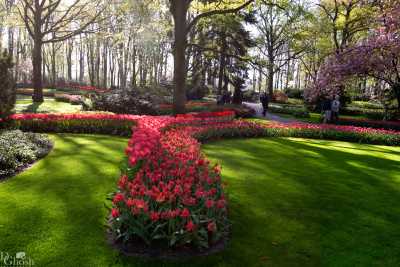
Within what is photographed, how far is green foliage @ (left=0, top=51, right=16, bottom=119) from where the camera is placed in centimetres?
1053

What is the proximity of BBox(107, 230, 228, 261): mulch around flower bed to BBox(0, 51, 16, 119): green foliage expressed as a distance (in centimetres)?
837

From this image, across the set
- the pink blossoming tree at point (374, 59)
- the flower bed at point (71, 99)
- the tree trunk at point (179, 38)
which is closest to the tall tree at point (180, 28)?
the tree trunk at point (179, 38)

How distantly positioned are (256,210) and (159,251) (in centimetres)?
236

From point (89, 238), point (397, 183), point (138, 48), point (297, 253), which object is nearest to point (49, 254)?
point (89, 238)

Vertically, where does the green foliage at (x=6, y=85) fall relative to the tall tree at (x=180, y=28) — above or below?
below

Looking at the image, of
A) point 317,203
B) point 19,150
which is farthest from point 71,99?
point 317,203

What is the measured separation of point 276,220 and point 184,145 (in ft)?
8.78

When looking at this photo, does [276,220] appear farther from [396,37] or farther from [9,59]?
[396,37]

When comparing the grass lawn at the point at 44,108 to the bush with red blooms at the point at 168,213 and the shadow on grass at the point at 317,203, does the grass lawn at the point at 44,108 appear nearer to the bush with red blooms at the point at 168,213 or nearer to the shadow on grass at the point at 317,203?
the shadow on grass at the point at 317,203

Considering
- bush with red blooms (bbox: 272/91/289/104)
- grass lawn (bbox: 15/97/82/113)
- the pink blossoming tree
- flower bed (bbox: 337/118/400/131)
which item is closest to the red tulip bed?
grass lawn (bbox: 15/97/82/113)

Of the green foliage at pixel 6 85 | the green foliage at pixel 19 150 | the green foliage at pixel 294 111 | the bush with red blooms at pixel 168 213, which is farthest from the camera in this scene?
the green foliage at pixel 294 111

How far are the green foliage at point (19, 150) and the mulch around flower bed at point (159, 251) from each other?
4.39 metres

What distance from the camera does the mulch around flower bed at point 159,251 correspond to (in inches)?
161

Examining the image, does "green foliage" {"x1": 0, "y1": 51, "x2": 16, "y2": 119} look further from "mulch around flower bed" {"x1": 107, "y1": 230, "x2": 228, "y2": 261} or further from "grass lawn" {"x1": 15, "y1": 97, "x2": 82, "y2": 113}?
"mulch around flower bed" {"x1": 107, "y1": 230, "x2": 228, "y2": 261}
